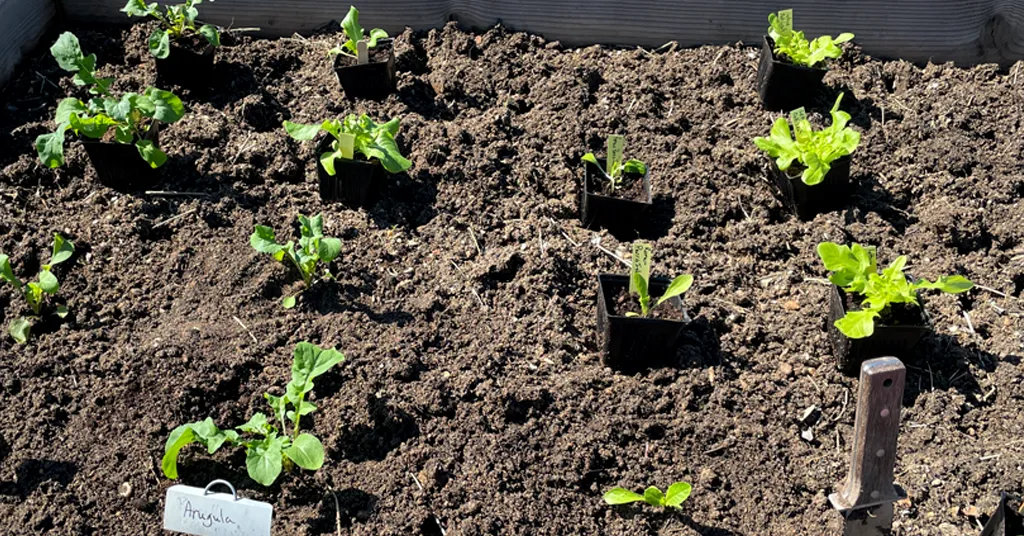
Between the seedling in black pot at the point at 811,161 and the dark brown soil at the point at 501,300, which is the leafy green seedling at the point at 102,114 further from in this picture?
the seedling in black pot at the point at 811,161

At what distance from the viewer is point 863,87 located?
3.75 m

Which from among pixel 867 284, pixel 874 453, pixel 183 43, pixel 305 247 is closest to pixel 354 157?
pixel 305 247

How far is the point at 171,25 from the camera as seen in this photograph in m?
3.82

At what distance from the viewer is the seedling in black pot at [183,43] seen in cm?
363

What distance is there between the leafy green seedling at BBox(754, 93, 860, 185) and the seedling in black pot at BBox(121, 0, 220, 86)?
2.02m

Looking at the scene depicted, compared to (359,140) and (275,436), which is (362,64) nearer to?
(359,140)

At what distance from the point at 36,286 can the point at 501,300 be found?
1.36m

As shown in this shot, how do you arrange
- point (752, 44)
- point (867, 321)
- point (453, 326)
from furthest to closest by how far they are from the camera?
1. point (752, 44)
2. point (453, 326)
3. point (867, 321)

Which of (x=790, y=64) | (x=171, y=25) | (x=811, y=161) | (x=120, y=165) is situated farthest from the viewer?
(x=171, y=25)

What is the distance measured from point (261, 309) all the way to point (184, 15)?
1.47 meters

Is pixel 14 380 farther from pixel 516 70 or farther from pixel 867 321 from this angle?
pixel 867 321

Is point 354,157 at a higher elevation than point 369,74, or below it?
below

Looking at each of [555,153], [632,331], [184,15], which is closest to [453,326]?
[632,331]

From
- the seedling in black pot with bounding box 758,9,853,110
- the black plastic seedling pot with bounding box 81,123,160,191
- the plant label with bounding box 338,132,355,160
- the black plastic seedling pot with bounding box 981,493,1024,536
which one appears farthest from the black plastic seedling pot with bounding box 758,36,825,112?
the black plastic seedling pot with bounding box 81,123,160,191
